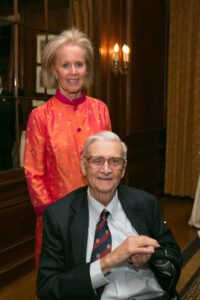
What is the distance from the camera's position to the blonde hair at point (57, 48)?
1831mm

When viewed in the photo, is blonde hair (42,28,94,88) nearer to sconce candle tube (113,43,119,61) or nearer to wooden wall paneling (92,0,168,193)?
wooden wall paneling (92,0,168,193)

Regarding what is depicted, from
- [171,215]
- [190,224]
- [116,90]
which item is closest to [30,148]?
[116,90]

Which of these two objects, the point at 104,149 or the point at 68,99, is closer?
the point at 104,149

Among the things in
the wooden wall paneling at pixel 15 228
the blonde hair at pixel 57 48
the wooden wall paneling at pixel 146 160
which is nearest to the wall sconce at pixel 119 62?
the wooden wall paneling at pixel 146 160

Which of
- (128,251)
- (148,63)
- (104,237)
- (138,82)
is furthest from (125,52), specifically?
(128,251)

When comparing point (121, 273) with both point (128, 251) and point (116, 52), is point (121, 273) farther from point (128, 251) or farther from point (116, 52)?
point (116, 52)

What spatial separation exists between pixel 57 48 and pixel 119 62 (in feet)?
7.90

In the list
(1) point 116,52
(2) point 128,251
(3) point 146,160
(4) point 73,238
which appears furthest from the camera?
(3) point 146,160

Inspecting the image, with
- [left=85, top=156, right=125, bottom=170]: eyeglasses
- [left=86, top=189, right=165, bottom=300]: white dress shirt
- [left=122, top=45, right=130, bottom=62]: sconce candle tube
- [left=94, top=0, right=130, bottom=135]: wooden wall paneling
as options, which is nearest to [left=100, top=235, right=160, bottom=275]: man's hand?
[left=86, top=189, right=165, bottom=300]: white dress shirt

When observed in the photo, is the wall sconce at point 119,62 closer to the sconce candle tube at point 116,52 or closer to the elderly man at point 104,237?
the sconce candle tube at point 116,52

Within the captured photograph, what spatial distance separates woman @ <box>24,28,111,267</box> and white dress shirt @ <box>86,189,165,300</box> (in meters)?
0.38

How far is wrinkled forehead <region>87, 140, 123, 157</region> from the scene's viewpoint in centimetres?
145

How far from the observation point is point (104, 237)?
4.75 ft

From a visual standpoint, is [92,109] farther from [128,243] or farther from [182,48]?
[182,48]
